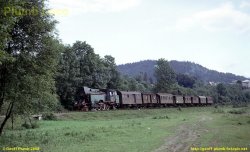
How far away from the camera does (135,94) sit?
71.1m

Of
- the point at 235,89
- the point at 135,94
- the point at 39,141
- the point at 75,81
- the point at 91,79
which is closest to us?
the point at 39,141

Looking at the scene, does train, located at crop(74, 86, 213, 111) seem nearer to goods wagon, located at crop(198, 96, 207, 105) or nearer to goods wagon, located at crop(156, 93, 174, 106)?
goods wagon, located at crop(156, 93, 174, 106)

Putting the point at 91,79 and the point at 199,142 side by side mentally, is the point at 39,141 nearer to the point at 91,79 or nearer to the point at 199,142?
the point at 199,142

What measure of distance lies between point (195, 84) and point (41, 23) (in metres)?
180

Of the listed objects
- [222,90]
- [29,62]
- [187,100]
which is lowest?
[187,100]

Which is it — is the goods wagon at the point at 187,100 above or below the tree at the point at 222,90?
below

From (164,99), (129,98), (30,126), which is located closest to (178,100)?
(164,99)

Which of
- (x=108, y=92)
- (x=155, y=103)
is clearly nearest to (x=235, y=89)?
(x=155, y=103)

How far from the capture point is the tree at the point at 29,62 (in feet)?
76.6

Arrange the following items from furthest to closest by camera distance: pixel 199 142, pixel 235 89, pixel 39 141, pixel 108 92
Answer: pixel 235 89 < pixel 108 92 < pixel 39 141 < pixel 199 142

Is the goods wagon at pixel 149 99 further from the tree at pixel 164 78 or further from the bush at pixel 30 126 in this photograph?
the tree at pixel 164 78

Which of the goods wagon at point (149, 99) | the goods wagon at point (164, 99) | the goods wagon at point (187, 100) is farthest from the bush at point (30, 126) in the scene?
the goods wagon at point (187, 100)

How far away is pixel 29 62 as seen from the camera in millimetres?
23703

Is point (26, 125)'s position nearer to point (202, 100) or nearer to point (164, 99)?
point (164, 99)
